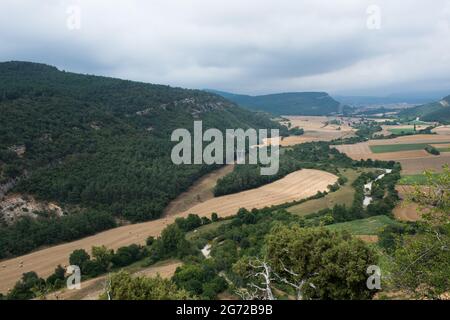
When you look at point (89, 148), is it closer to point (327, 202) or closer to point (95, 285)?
point (95, 285)

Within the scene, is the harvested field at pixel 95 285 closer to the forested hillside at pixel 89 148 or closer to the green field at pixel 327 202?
the forested hillside at pixel 89 148

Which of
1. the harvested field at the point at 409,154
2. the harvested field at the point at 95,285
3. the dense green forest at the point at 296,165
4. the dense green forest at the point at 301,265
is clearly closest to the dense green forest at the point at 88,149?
the dense green forest at the point at 296,165

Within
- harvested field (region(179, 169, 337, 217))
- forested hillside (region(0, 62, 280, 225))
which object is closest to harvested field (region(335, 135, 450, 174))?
harvested field (region(179, 169, 337, 217))

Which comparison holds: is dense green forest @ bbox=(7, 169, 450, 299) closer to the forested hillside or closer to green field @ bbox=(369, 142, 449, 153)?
the forested hillside
